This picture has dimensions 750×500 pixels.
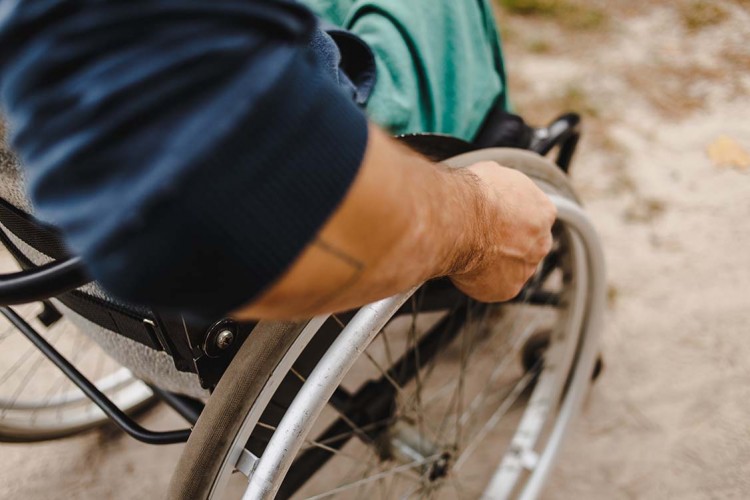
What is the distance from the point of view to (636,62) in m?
2.04

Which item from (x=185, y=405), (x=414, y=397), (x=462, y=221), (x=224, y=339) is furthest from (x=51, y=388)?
(x=462, y=221)

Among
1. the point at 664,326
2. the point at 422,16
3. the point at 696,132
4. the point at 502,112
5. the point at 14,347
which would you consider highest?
the point at 422,16

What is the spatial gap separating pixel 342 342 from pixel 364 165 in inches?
10.1

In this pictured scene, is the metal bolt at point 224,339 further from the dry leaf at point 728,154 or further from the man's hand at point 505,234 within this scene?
the dry leaf at point 728,154

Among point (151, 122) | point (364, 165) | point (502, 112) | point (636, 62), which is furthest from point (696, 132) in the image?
point (151, 122)

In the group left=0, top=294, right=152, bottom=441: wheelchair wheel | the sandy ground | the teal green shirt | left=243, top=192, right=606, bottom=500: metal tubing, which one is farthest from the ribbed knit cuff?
the sandy ground

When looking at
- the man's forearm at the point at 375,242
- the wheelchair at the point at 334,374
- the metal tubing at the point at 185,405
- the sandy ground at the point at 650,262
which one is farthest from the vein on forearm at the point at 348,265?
the sandy ground at the point at 650,262

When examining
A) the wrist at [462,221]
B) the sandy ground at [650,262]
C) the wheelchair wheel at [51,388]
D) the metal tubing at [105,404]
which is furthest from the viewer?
the sandy ground at [650,262]

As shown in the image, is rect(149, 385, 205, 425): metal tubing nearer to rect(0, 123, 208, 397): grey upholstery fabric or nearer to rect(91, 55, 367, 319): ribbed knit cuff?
rect(0, 123, 208, 397): grey upholstery fabric

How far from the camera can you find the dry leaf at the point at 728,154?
176 centimetres

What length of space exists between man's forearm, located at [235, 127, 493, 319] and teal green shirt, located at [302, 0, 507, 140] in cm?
32

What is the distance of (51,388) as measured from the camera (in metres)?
1.37

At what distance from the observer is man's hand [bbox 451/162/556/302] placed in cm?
60

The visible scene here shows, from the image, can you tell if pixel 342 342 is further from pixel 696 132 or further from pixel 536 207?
pixel 696 132
